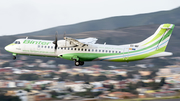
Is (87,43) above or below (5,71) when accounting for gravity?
above

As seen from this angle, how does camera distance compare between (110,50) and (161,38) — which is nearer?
(110,50)

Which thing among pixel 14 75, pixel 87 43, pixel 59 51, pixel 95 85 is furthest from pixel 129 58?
pixel 14 75

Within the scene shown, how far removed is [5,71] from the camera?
188 m

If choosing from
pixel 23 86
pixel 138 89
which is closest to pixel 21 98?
pixel 23 86

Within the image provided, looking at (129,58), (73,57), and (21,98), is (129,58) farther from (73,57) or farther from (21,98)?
(21,98)

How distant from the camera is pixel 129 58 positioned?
125 feet

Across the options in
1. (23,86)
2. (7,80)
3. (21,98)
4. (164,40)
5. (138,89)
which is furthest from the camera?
(7,80)

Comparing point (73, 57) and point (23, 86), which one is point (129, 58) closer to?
point (73, 57)

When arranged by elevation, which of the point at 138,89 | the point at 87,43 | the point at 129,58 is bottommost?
the point at 138,89

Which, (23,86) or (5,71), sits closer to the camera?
(23,86)

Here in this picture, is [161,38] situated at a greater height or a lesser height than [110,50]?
greater

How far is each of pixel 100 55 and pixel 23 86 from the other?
11455 cm

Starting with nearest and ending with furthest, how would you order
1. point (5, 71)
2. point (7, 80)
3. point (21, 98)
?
point (21, 98) → point (7, 80) → point (5, 71)

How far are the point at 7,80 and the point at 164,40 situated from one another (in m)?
138
